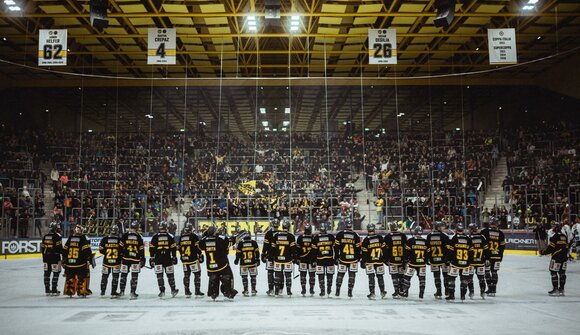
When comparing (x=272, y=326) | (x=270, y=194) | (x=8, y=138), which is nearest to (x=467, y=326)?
(x=272, y=326)

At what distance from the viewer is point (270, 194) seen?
24922mm

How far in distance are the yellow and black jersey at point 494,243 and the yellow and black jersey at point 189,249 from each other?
702 centimetres

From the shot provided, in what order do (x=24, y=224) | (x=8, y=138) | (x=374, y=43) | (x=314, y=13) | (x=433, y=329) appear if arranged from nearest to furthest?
(x=433, y=329), (x=374, y=43), (x=314, y=13), (x=24, y=224), (x=8, y=138)

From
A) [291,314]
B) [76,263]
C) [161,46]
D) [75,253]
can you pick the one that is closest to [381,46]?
[161,46]

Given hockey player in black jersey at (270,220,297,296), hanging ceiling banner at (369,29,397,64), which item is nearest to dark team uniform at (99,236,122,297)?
hockey player in black jersey at (270,220,297,296)

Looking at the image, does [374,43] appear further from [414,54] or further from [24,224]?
[24,224]

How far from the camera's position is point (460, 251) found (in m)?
11.4

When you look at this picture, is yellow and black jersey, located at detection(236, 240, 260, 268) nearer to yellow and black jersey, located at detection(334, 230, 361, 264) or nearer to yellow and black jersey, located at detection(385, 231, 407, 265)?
yellow and black jersey, located at detection(334, 230, 361, 264)

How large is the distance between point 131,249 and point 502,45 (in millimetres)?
14282

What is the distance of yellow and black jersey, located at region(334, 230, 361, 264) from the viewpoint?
1195 cm

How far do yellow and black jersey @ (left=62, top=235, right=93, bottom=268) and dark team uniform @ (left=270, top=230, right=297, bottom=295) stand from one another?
14.8 feet

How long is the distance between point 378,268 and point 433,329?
11.8ft

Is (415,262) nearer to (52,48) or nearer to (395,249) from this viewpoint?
(395,249)

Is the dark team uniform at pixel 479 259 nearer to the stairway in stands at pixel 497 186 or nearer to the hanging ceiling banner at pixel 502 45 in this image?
the hanging ceiling banner at pixel 502 45
